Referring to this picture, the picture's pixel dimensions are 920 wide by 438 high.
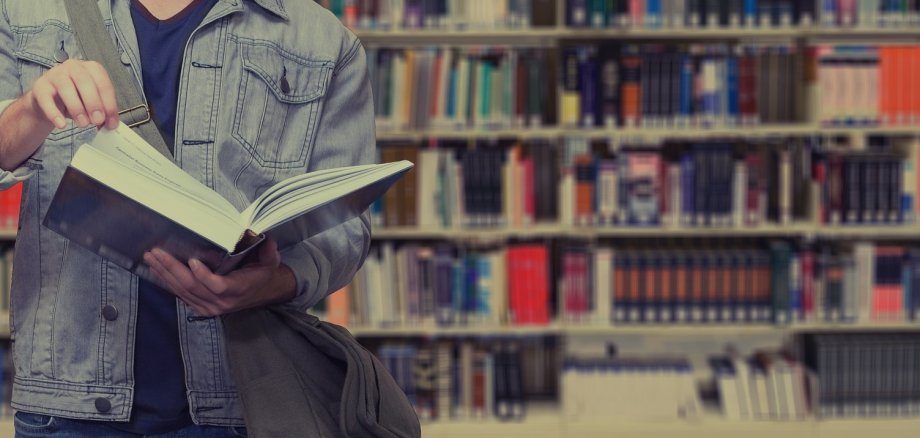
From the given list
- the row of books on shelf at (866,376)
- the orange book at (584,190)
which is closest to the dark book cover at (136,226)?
the orange book at (584,190)

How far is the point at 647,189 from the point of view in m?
3.67

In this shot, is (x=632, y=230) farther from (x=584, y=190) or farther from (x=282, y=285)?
(x=282, y=285)

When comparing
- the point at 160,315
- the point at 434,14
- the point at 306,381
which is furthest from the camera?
the point at 434,14

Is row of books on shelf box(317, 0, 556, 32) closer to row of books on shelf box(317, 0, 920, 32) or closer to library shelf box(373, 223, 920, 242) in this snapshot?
row of books on shelf box(317, 0, 920, 32)

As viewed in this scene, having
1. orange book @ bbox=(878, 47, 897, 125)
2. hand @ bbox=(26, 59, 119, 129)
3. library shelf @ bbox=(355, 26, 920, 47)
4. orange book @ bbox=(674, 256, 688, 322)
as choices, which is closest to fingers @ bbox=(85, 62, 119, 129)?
hand @ bbox=(26, 59, 119, 129)

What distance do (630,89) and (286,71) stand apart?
2.54m

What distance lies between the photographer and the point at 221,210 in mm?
1003

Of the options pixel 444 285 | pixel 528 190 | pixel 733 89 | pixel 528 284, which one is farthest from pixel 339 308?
pixel 733 89

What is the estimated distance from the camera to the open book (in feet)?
3.04

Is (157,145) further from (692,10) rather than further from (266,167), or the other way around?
(692,10)

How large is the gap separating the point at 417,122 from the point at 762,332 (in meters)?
1.42

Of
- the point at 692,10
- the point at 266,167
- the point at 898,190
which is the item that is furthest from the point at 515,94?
the point at 266,167

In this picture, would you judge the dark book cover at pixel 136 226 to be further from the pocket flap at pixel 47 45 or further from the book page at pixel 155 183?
the pocket flap at pixel 47 45

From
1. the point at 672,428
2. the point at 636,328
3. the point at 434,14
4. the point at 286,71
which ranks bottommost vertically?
the point at 672,428
